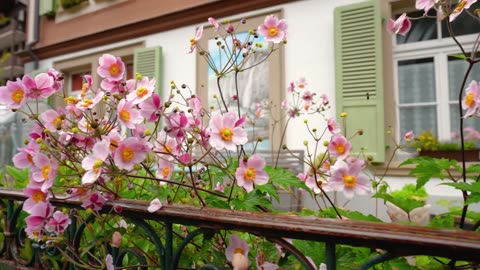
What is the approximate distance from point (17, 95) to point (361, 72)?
4000 mm

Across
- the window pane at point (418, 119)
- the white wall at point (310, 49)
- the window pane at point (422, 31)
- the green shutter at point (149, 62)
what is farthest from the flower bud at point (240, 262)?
the green shutter at point (149, 62)

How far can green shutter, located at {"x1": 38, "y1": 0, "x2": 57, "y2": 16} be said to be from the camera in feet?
24.5

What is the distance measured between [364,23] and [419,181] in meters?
3.79

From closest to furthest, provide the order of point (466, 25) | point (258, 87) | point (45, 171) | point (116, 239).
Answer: point (45, 171), point (116, 239), point (466, 25), point (258, 87)

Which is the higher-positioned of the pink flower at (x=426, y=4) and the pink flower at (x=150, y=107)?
the pink flower at (x=426, y=4)

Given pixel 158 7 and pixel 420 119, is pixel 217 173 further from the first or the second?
pixel 158 7

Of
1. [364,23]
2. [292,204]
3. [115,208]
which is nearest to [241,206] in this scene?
[115,208]

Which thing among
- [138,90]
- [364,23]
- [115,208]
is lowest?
[115,208]

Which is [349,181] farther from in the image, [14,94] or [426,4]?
[14,94]

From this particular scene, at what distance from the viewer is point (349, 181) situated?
2.72 feet

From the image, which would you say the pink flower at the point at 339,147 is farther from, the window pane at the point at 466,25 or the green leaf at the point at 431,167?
the window pane at the point at 466,25

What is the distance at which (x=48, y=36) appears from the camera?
762 centimetres

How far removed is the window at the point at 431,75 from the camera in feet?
13.8

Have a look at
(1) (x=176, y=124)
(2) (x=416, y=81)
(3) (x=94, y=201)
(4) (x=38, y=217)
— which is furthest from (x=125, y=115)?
(2) (x=416, y=81)
